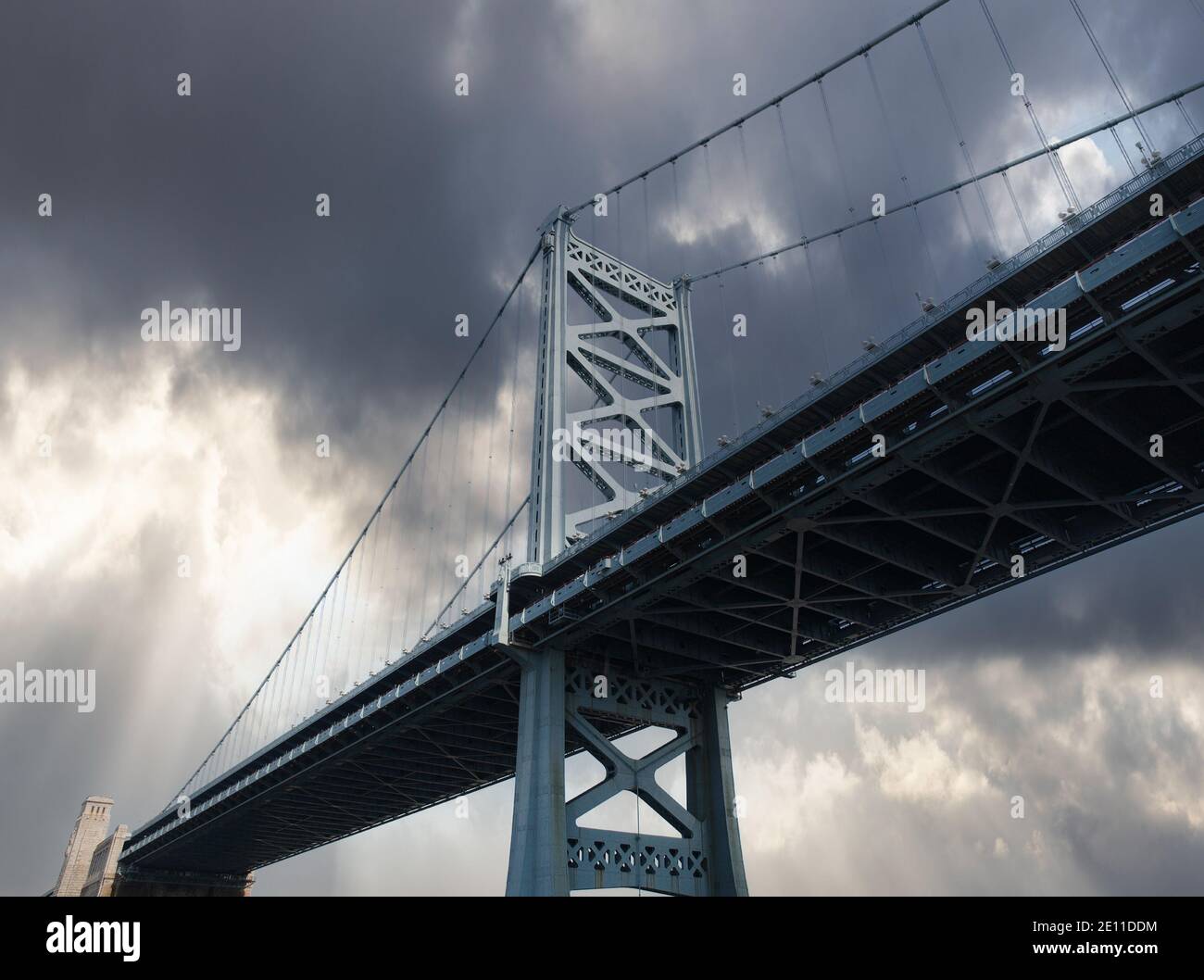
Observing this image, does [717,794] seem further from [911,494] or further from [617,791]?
[911,494]

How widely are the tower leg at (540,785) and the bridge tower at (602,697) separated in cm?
5

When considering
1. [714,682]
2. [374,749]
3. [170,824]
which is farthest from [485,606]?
[170,824]

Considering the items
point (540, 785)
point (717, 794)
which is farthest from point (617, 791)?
point (717, 794)

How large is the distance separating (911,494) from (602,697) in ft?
49.6

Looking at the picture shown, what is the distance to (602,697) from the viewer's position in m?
34.6

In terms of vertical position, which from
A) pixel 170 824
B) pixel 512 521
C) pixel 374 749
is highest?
pixel 512 521

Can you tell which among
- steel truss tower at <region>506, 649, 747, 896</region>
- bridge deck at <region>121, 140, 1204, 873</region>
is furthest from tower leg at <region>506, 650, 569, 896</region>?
bridge deck at <region>121, 140, 1204, 873</region>

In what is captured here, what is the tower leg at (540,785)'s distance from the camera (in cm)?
2911

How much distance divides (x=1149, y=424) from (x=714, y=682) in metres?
20.5

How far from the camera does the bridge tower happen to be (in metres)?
30.6
